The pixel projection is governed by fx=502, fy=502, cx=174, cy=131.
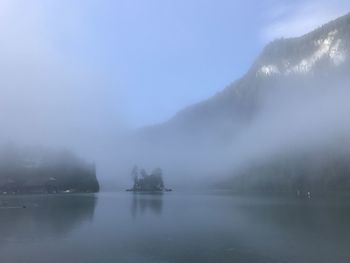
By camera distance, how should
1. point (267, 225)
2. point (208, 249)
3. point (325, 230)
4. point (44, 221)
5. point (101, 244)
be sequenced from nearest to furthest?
point (208, 249) → point (101, 244) → point (325, 230) → point (267, 225) → point (44, 221)

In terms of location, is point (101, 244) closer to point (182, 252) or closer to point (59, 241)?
point (59, 241)

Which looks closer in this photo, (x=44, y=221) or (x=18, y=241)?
(x=18, y=241)

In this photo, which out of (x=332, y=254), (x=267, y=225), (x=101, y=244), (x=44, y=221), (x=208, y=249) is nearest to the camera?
(x=332, y=254)

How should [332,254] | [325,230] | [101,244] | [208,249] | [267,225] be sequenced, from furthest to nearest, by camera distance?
[267,225]
[325,230]
[101,244]
[208,249]
[332,254]

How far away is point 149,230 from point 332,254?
131ft

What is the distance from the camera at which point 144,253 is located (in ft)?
227

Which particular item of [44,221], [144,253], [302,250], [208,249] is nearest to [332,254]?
[302,250]

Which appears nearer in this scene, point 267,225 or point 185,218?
point 267,225

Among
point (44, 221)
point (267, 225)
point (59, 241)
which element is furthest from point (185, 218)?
point (59, 241)

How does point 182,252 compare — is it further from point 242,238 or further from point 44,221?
point 44,221

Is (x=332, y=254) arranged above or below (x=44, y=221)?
below

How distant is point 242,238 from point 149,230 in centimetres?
2140

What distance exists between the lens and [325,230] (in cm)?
9231

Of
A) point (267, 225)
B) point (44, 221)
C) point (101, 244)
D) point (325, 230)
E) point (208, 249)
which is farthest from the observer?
point (44, 221)
